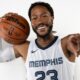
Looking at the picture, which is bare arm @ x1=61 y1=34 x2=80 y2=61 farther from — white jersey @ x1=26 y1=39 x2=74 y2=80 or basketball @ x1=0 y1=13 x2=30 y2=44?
basketball @ x1=0 y1=13 x2=30 y2=44

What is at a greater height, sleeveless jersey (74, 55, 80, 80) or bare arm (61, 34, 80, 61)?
bare arm (61, 34, 80, 61)

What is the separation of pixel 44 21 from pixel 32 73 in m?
0.29

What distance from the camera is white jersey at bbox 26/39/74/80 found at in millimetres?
1190

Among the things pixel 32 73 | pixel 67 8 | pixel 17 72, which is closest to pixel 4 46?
pixel 17 72

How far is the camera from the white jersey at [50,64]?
1.19 meters

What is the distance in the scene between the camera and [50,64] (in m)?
1.21

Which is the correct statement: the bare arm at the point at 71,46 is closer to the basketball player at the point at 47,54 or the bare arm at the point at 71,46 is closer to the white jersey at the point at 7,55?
the basketball player at the point at 47,54

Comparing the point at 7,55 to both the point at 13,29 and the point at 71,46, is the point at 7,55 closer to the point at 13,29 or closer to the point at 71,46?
the point at 13,29

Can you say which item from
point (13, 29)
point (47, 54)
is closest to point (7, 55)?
point (13, 29)

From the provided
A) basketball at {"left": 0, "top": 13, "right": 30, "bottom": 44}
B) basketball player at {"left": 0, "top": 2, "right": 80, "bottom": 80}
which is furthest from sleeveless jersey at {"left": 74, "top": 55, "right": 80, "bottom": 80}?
basketball at {"left": 0, "top": 13, "right": 30, "bottom": 44}

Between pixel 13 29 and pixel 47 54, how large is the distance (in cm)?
25

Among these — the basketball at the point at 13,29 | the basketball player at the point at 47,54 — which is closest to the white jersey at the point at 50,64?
the basketball player at the point at 47,54

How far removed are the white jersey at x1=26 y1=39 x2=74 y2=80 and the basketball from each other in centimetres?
13

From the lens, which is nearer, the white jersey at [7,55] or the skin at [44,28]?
the skin at [44,28]
